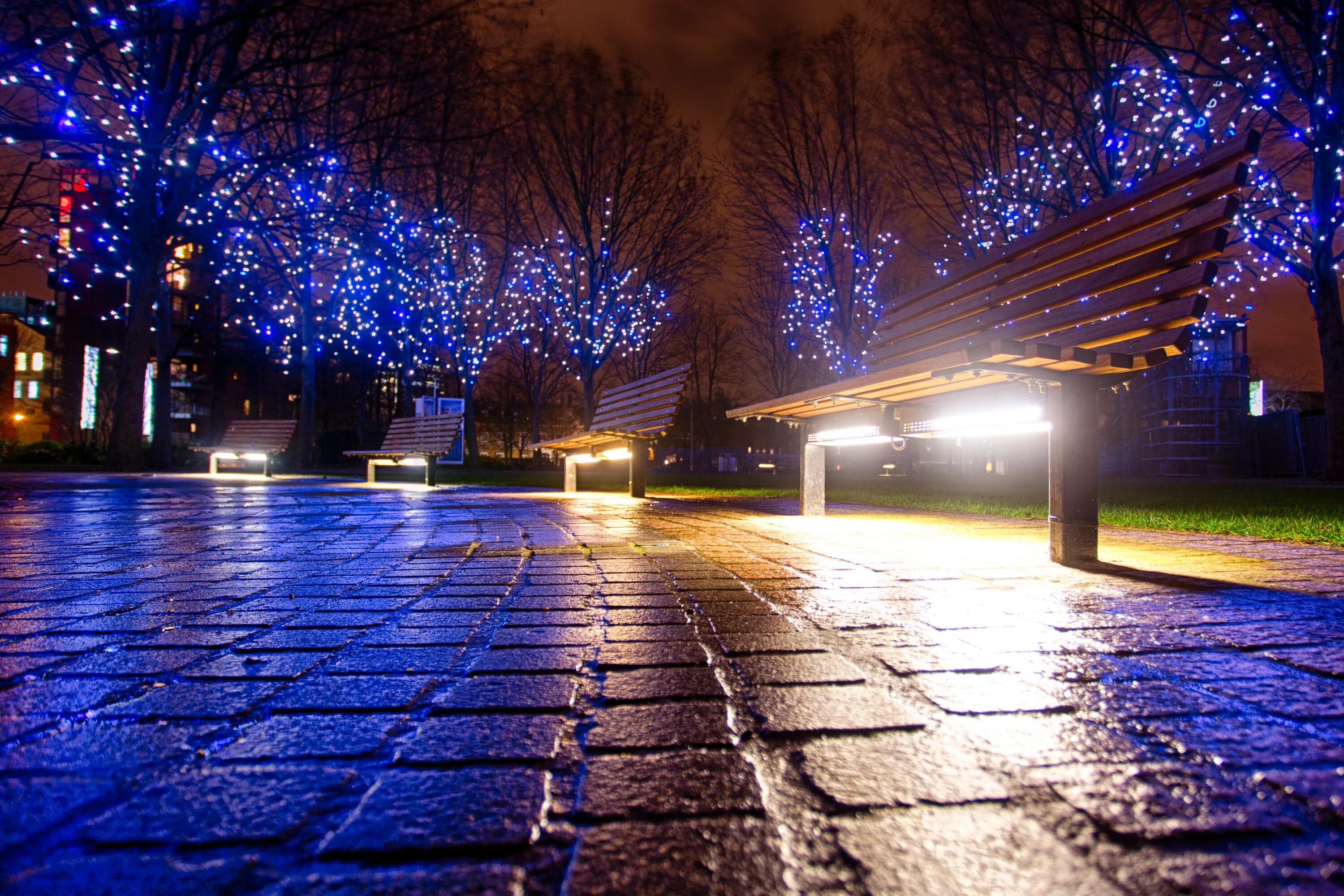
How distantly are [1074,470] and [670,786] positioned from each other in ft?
9.80

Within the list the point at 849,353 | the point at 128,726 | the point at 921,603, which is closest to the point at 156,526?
the point at 128,726

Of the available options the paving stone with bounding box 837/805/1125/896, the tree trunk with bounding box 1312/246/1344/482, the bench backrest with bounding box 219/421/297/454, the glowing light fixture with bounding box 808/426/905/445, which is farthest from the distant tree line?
the paving stone with bounding box 837/805/1125/896

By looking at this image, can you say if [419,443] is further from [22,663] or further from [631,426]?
[22,663]

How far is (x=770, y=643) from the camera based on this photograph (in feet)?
6.66

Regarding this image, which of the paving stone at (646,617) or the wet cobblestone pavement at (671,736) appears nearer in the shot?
the wet cobblestone pavement at (671,736)

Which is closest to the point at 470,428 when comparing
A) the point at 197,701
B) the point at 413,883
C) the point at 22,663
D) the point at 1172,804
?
the point at 22,663

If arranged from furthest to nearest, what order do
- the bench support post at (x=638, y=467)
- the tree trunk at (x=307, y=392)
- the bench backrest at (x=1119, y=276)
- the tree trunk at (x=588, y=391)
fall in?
the tree trunk at (x=307, y=392) → the tree trunk at (x=588, y=391) → the bench support post at (x=638, y=467) → the bench backrest at (x=1119, y=276)

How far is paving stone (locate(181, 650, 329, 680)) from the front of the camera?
173 centimetres

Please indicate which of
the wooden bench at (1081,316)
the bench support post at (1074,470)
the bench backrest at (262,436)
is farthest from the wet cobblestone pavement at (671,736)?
the bench backrest at (262,436)

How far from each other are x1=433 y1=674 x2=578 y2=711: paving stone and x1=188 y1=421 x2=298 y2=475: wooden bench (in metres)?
15.0

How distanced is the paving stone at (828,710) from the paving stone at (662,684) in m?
0.12

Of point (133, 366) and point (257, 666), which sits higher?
point (133, 366)

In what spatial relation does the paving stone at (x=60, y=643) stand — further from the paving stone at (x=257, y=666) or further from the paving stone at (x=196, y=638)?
the paving stone at (x=257, y=666)

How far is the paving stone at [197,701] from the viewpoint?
146 centimetres
